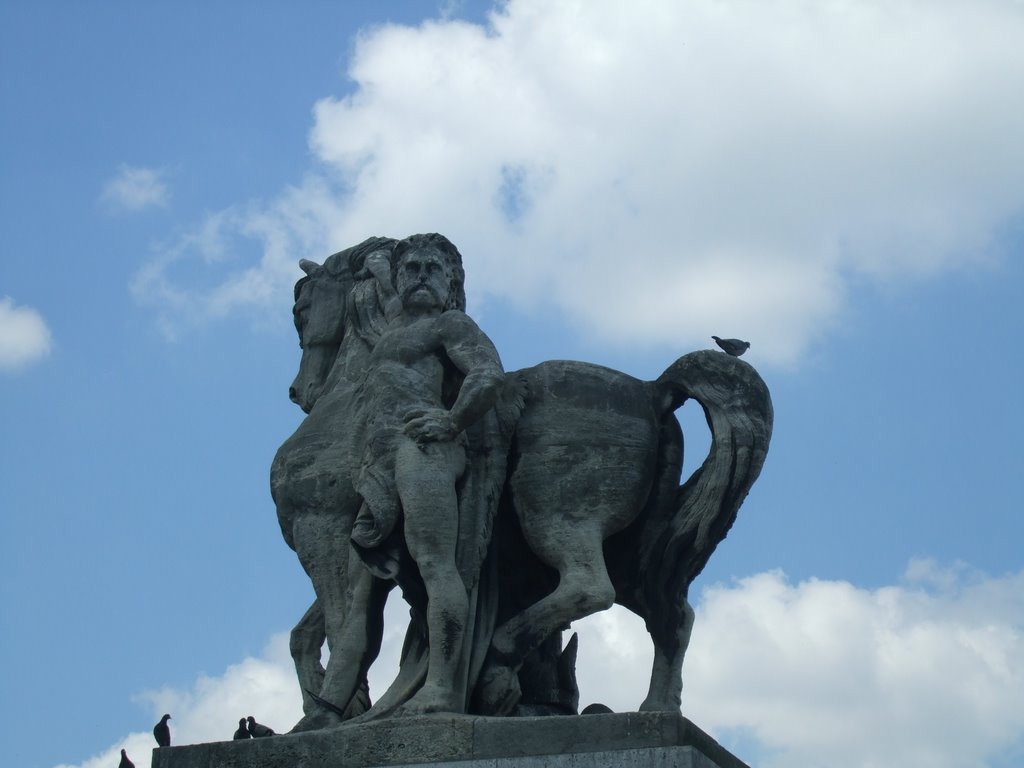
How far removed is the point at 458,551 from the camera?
41.6 feet

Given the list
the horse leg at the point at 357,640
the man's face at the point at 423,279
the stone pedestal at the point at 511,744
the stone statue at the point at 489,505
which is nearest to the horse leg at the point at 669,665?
the stone statue at the point at 489,505

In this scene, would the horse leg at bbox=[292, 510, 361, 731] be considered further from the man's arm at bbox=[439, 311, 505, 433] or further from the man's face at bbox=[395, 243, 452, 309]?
the man's face at bbox=[395, 243, 452, 309]

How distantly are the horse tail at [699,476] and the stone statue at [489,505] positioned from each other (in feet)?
0.04

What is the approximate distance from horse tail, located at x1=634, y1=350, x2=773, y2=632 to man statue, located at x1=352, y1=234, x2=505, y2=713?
1337 mm

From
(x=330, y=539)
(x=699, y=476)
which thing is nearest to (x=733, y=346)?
(x=699, y=476)

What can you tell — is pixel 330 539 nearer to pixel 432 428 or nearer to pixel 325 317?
pixel 432 428

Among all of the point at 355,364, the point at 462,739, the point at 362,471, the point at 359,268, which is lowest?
the point at 462,739

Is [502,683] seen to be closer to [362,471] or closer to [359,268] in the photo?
[362,471]

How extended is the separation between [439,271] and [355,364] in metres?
1.06

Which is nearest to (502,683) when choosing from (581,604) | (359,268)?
(581,604)

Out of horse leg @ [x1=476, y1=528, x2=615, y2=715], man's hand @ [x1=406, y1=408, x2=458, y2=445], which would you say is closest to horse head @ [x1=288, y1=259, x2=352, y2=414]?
man's hand @ [x1=406, y1=408, x2=458, y2=445]

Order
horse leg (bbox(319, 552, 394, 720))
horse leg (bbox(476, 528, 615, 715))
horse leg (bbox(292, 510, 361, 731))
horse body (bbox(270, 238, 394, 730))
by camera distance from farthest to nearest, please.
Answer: horse leg (bbox(292, 510, 361, 731)) < horse body (bbox(270, 238, 394, 730)) < horse leg (bbox(319, 552, 394, 720)) < horse leg (bbox(476, 528, 615, 715))

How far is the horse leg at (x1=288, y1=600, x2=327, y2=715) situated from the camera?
44.7 ft

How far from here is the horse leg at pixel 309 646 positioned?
44.7ft
